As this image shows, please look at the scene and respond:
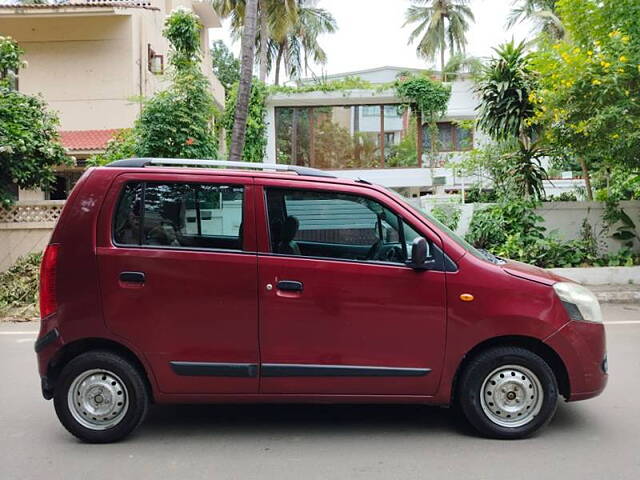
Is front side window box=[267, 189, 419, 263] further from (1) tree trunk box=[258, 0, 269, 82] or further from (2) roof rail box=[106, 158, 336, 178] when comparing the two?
(1) tree trunk box=[258, 0, 269, 82]

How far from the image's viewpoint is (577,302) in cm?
417

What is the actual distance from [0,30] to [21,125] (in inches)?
269

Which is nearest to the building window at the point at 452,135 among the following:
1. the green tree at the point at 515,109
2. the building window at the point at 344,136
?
the building window at the point at 344,136

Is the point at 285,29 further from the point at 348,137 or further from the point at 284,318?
the point at 284,318

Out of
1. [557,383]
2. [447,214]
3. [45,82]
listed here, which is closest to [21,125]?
[45,82]

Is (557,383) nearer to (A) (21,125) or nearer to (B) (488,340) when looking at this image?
(B) (488,340)

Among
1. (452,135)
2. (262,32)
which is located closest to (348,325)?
(452,135)

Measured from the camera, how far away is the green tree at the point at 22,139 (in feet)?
38.7

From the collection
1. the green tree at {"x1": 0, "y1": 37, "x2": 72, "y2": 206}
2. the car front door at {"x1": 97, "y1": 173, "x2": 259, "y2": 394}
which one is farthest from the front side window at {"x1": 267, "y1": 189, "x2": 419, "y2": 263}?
the green tree at {"x1": 0, "y1": 37, "x2": 72, "y2": 206}

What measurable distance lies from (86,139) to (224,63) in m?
28.2

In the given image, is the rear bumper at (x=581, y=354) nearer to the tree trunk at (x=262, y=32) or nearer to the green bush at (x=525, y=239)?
the green bush at (x=525, y=239)

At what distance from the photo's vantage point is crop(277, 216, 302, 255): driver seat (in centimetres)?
416

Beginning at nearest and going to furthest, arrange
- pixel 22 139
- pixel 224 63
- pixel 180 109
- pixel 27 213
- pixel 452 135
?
1. pixel 22 139
2. pixel 180 109
3. pixel 27 213
4. pixel 452 135
5. pixel 224 63

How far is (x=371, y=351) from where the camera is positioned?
4082 millimetres
